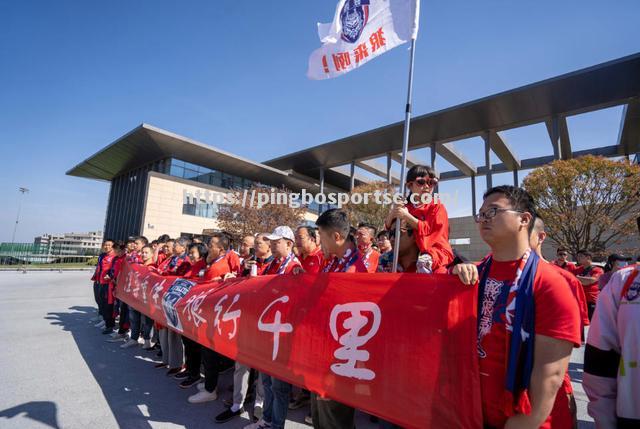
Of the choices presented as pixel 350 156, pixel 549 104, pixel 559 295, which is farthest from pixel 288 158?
pixel 559 295

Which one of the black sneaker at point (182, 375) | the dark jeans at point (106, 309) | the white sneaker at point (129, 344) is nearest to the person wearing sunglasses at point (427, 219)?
the black sneaker at point (182, 375)

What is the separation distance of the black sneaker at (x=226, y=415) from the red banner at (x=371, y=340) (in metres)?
0.69

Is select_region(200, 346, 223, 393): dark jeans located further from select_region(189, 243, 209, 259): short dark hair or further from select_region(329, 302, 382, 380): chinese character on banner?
select_region(329, 302, 382, 380): chinese character on banner

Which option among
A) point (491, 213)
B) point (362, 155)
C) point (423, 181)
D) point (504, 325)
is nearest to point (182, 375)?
point (423, 181)

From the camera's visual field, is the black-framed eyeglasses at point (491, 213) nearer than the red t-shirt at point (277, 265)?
Yes

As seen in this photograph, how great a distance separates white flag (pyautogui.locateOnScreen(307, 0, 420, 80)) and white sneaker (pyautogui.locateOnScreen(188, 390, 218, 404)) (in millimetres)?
3740

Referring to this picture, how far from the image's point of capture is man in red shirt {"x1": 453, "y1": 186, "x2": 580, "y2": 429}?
4.02ft

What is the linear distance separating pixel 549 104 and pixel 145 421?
76.0 ft

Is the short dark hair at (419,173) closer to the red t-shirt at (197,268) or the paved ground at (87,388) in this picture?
the paved ground at (87,388)

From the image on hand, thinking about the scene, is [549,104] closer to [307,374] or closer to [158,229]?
[307,374]

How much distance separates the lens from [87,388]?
150 inches

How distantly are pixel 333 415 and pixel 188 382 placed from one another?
2.75 m

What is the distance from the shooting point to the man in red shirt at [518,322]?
1.22 meters

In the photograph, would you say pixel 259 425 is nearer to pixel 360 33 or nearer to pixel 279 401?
pixel 279 401
